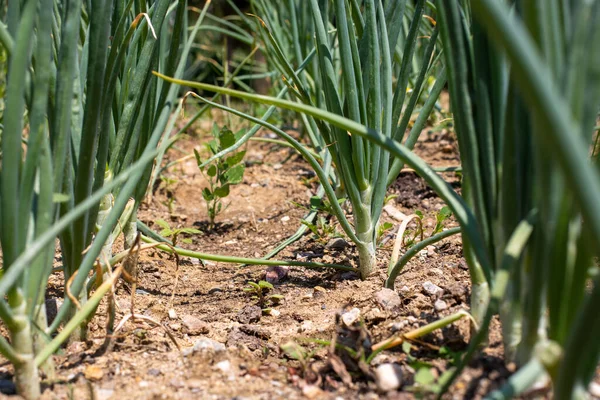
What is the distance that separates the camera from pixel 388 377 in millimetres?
898

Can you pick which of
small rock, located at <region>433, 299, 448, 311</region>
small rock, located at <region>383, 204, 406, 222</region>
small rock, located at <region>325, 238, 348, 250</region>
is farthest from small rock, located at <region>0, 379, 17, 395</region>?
small rock, located at <region>383, 204, 406, 222</region>

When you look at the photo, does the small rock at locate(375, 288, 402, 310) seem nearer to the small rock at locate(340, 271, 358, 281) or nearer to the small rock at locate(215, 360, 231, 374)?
the small rock at locate(340, 271, 358, 281)

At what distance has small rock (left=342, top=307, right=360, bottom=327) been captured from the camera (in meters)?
1.15

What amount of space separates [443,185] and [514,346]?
24 centimetres

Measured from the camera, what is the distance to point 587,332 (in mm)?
629

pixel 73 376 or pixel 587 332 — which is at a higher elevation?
pixel 587 332

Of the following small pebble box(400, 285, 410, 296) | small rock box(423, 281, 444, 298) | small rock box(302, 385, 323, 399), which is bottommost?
small pebble box(400, 285, 410, 296)

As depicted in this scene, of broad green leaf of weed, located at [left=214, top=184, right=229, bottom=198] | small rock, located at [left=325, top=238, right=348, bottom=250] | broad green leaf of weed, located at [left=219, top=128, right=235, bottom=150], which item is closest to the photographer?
small rock, located at [left=325, top=238, right=348, bottom=250]

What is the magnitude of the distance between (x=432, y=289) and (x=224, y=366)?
1.48ft

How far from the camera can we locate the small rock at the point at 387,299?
3.86ft

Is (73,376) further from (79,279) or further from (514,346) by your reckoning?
(514,346)

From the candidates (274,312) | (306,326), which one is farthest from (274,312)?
(306,326)

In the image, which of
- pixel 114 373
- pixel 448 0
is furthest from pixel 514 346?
pixel 114 373

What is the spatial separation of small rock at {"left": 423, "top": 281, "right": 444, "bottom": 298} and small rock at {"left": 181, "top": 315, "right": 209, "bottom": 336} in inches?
17.5
